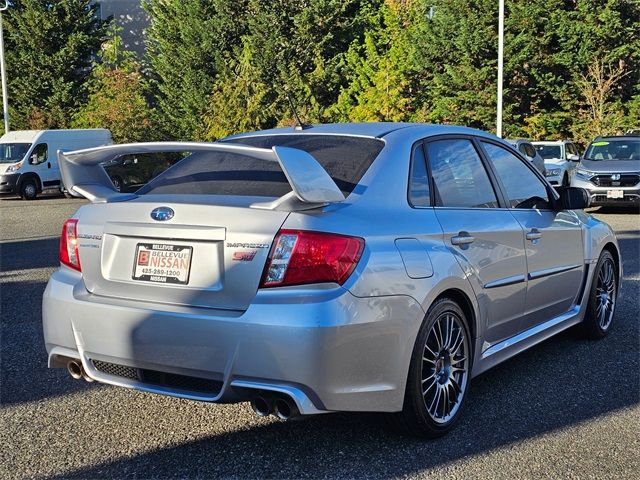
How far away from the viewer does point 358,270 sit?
3.28 m

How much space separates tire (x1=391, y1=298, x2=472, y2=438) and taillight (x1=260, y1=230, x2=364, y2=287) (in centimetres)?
64

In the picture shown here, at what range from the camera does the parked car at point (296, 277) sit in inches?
126

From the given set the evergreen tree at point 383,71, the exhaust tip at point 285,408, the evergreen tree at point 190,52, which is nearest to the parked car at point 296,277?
the exhaust tip at point 285,408

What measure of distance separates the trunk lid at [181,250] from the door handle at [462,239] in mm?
1082

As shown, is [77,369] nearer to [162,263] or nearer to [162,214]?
[162,263]

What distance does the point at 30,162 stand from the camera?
84.9ft

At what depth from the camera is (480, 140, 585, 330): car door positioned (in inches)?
188

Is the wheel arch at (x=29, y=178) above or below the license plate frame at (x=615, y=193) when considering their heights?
below

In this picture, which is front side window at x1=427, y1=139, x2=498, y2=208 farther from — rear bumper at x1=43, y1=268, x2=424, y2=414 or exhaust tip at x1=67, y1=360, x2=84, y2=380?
exhaust tip at x1=67, y1=360, x2=84, y2=380

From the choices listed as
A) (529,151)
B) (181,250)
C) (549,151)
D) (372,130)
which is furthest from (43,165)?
(181,250)

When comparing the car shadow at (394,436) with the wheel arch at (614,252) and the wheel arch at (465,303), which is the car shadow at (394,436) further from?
the wheel arch at (614,252)

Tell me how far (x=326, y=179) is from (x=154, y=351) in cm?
110

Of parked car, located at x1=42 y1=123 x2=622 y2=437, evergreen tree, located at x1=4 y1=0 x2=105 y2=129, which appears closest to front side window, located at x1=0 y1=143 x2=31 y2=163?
evergreen tree, located at x1=4 y1=0 x2=105 y2=129

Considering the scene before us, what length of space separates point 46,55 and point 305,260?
140 feet
